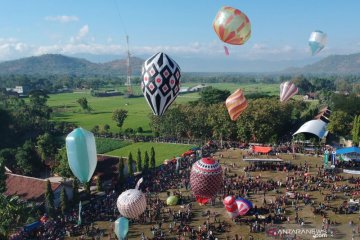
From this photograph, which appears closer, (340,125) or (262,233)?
(262,233)

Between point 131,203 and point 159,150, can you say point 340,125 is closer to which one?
point 159,150

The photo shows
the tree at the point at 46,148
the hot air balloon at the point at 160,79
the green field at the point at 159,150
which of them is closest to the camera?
the hot air balloon at the point at 160,79

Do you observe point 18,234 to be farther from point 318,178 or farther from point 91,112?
point 91,112

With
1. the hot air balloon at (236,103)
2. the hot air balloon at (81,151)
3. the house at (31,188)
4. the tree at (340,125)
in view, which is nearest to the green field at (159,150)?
the hot air balloon at (236,103)

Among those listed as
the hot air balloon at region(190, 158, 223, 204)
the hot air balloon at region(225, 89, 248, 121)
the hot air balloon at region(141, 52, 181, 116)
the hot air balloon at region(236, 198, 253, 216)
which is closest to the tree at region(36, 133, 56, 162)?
the hot air balloon at region(141, 52, 181, 116)

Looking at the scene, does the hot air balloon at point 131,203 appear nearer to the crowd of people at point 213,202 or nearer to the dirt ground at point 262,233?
the crowd of people at point 213,202

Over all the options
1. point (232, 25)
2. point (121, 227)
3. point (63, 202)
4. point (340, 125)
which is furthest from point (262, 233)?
point (340, 125)
